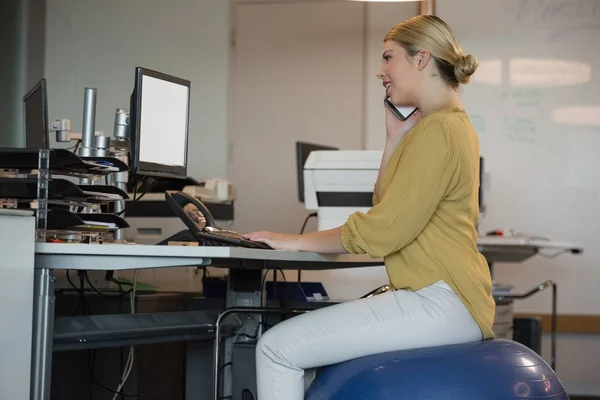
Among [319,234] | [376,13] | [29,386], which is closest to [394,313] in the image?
[319,234]

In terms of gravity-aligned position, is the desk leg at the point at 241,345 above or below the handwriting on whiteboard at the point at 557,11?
below

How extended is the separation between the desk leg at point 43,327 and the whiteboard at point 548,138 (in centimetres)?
372

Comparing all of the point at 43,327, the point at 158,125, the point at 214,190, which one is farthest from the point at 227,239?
the point at 214,190

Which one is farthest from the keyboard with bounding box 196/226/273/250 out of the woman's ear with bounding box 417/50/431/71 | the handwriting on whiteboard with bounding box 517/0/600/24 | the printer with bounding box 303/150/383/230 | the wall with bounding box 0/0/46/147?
the handwriting on whiteboard with bounding box 517/0/600/24

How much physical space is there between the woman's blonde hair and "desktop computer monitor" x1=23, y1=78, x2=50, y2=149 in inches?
37.1

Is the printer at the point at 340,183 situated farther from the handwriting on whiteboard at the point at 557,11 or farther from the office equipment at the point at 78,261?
the handwriting on whiteboard at the point at 557,11

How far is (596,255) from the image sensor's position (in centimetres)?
516

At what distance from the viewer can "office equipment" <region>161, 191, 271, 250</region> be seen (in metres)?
2.13

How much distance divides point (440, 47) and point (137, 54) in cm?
331

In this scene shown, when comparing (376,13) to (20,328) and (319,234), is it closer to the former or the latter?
(319,234)

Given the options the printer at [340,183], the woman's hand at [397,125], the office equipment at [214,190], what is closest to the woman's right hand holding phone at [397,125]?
the woman's hand at [397,125]

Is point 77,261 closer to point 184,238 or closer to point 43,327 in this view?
point 43,327

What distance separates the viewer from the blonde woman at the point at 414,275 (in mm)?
1968

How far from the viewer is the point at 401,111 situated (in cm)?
250
